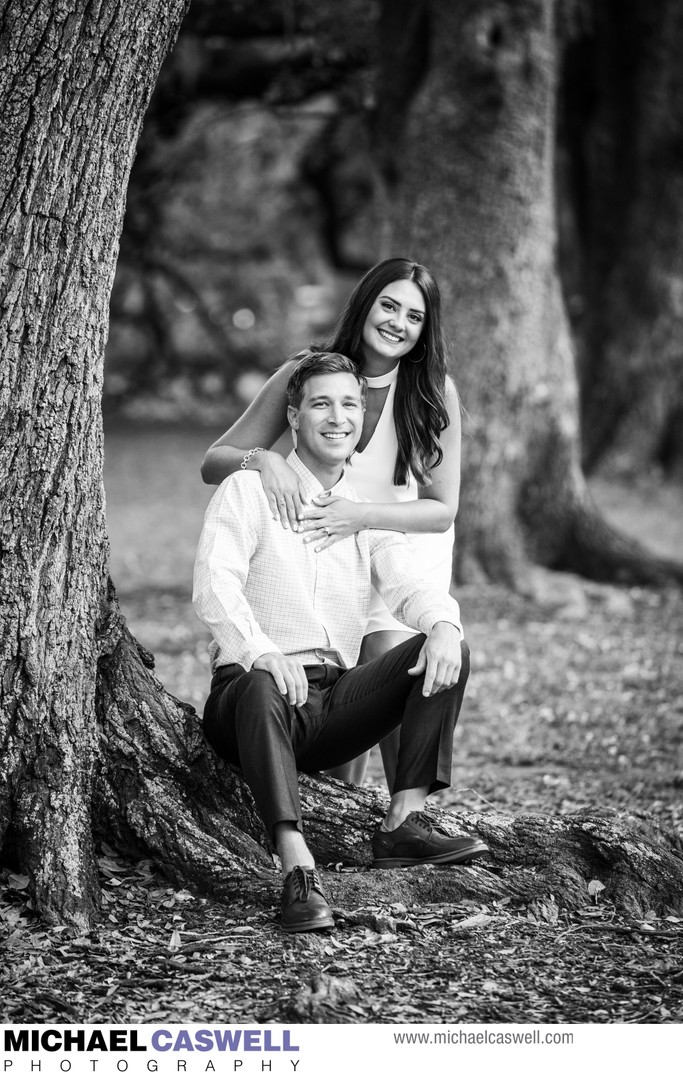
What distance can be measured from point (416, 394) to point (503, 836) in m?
1.63

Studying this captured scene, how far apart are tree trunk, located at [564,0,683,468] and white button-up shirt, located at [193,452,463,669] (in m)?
11.3

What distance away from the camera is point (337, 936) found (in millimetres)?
3502

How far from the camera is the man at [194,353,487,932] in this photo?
3.56m

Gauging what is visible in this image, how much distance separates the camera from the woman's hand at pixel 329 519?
4.02 m

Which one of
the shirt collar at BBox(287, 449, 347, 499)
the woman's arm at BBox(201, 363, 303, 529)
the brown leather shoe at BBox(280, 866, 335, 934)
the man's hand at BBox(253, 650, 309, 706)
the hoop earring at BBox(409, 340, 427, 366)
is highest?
the hoop earring at BBox(409, 340, 427, 366)

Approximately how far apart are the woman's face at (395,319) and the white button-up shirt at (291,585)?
58 centimetres

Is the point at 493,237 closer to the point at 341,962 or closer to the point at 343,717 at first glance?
the point at 343,717

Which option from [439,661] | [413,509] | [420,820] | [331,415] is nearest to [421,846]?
[420,820]

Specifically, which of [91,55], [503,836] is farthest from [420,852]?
[91,55]

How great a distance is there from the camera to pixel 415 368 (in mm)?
4562

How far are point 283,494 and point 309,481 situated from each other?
8.3 inches

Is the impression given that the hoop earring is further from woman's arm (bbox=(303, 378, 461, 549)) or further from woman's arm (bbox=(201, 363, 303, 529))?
woman's arm (bbox=(201, 363, 303, 529))

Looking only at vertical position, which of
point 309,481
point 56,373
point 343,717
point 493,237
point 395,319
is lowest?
point 343,717

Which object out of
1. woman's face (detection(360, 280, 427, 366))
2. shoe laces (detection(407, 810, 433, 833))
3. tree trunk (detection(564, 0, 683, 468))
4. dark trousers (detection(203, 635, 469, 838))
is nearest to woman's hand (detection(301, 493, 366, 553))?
dark trousers (detection(203, 635, 469, 838))
